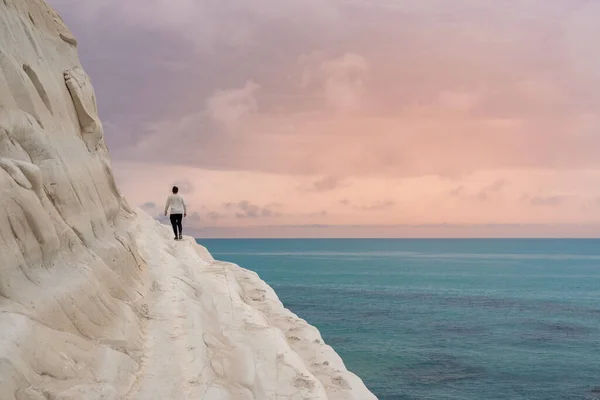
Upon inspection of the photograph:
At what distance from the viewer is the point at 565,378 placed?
39.5 meters

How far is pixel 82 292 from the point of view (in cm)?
1120

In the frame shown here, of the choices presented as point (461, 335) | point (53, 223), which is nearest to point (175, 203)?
point (53, 223)

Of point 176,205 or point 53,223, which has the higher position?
point 176,205

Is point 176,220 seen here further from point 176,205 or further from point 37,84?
point 37,84

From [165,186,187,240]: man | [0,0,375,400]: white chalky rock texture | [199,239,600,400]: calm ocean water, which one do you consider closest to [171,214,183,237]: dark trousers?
[165,186,187,240]: man

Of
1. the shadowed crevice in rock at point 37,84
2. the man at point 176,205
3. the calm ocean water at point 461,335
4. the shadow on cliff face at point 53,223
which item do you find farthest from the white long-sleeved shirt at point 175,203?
the calm ocean water at point 461,335

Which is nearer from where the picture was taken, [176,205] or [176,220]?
[176,205]

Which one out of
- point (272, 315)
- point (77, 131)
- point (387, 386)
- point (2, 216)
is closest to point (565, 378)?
point (387, 386)

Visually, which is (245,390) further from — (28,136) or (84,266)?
(28,136)

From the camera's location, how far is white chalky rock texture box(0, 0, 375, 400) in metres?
9.30

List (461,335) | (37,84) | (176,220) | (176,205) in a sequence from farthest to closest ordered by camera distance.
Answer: (461,335), (176,220), (176,205), (37,84)

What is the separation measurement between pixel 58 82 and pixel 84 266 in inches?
245

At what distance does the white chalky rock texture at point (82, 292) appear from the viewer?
9.30 meters

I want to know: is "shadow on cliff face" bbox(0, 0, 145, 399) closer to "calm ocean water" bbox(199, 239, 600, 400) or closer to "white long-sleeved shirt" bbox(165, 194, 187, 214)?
"white long-sleeved shirt" bbox(165, 194, 187, 214)
